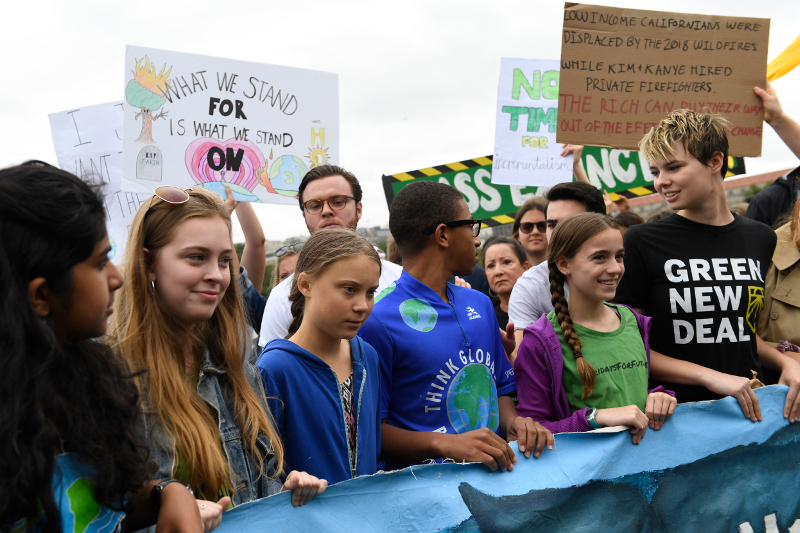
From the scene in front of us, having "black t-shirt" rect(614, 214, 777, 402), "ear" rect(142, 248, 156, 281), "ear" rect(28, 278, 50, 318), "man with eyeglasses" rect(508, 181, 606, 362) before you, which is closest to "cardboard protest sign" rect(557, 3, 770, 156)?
"man with eyeglasses" rect(508, 181, 606, 362)

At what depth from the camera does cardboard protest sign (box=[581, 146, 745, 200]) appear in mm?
6703

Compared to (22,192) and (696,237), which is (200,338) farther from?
(696,237)

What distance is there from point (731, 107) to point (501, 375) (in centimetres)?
263

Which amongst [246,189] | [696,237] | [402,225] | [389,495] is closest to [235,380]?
[389,495]

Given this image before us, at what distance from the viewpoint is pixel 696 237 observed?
3051 millimetres

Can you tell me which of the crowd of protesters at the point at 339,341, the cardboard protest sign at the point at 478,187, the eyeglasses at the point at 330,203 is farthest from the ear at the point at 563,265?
the cardboard protest sign at the point at 478,187

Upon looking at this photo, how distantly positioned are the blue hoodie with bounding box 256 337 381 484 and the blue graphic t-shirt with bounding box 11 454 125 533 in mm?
763

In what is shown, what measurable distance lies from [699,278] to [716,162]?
0.60 meters

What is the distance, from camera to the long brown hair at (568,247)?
2.69m

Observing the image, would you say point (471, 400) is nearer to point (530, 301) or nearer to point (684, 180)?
point (530, 301)

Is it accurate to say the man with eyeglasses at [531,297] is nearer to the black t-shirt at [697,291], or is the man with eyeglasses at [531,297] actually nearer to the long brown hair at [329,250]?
the black t-shirt at [697,291]

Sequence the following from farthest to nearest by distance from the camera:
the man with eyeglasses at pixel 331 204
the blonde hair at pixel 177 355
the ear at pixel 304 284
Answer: the man with eyeglasses at pixel 331 204, the ear at pixel 304 284, the blonde hair at pixel 177 355

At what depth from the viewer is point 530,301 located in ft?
11.1

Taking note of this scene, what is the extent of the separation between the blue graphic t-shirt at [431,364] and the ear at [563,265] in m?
0.50
